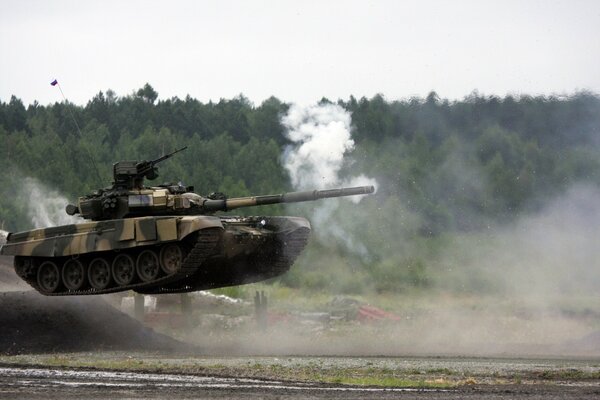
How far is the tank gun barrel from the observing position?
2919 centimetres

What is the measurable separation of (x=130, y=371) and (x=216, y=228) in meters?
6.20

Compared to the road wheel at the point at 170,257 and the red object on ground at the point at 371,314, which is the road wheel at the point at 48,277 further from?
the red object on ground at the point at 371,314

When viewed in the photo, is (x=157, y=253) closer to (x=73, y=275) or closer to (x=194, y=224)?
(x=194, y=224)

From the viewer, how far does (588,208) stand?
120 ft

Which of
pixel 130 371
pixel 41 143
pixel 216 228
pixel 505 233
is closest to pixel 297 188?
pixel 505 233

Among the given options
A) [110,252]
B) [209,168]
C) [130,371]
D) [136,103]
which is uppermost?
[136,103]

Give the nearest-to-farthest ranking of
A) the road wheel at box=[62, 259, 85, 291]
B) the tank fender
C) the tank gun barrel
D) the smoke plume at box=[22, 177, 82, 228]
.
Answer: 1. the tank fender
2. the tank gun barrel
3. the road wheel at box=[62, 259, 85, 291]
4. the smoke plume at box=[22, 177, 82, 228]

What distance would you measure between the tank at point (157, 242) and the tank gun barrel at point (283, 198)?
26mm

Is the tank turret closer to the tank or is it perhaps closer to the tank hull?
the tank

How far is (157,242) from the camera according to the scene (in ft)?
95.1

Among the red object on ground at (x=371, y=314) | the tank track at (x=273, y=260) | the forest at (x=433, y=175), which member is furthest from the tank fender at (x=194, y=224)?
the red object on ground at (x=371, y=314)

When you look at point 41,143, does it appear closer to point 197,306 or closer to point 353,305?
point 197,306

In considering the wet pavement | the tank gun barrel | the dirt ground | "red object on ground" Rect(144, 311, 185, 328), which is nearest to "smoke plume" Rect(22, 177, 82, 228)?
"red object on ground" Rect(144, 311, 185, 328)

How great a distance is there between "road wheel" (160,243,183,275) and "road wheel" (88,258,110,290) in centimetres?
208
